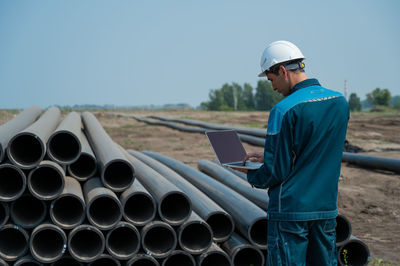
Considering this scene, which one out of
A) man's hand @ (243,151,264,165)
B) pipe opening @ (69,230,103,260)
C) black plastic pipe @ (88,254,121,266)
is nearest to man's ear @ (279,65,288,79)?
man's hand @ (243,151,264,165)

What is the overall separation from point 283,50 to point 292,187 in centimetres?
98

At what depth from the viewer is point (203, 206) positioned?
5.19 meters

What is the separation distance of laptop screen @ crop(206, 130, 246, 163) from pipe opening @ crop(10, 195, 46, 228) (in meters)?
2.38

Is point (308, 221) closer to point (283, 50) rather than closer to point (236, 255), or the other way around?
point (283, 50)

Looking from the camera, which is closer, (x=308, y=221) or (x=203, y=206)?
(x=308, y=221)

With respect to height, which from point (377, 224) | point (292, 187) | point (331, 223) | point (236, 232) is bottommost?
point (377, 224)

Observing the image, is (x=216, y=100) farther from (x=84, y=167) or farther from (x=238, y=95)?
(x=84, y=167)

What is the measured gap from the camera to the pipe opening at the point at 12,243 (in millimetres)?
4480

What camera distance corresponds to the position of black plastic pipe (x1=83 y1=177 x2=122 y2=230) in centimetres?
447

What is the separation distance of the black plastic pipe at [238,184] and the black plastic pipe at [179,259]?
53.0 inches

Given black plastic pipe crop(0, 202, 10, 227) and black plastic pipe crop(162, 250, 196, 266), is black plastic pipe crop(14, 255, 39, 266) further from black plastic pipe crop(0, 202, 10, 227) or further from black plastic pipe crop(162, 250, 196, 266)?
black plastic pipe crop(162, 250, 196, 266)

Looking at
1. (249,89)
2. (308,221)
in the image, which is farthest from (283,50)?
(249,89)

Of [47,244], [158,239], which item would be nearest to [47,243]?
[47,244]

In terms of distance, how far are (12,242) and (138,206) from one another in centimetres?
160
